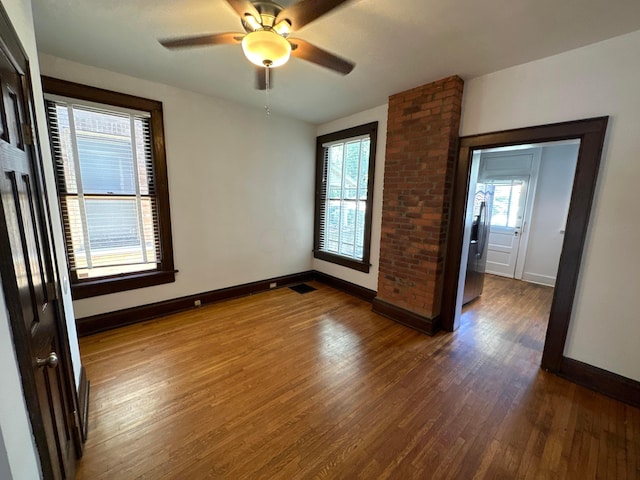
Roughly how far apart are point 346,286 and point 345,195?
140cm

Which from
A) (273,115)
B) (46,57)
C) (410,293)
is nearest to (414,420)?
(410,293)

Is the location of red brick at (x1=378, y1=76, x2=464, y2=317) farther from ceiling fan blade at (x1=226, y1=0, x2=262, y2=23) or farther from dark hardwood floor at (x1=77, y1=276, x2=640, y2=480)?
ceiling fan blade at (x1=226, y1=0, x2=262, y2=23)

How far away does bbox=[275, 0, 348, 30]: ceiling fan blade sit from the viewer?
1.27m

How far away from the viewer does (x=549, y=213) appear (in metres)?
4.53

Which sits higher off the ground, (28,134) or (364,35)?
(364,35)

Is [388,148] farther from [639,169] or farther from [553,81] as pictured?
[639,169]

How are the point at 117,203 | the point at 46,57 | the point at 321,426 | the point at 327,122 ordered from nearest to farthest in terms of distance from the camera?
1. the point at 321,426
2. the point at 46,57
3. the point at 117,203
4. the point at 327,122

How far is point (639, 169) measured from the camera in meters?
1.84

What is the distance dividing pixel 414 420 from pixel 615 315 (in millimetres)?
1750

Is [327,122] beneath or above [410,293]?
above

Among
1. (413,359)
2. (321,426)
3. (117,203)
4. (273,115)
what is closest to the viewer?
(321,426)

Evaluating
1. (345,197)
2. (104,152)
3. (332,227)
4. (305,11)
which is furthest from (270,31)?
(332,227)

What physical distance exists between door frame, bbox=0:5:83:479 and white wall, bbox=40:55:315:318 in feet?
5.35

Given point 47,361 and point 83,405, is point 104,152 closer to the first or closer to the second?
point 83,405
